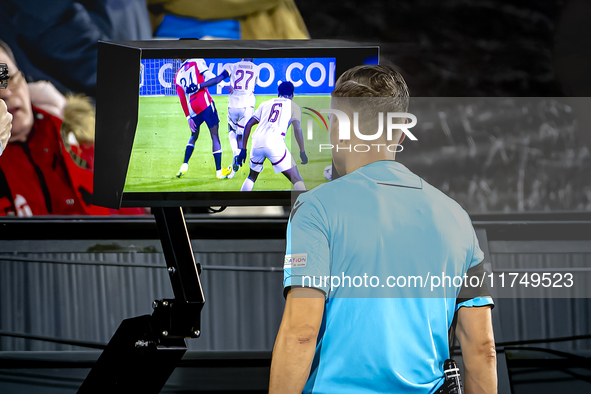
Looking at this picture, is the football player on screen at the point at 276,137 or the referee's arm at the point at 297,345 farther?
the football player on screen at the point at 276,137

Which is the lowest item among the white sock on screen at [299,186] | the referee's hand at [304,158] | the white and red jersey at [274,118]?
the white sock on screen at [299,186]

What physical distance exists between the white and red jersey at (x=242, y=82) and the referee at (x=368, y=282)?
1.70ft

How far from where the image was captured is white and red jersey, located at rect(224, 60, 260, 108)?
50.3 inches

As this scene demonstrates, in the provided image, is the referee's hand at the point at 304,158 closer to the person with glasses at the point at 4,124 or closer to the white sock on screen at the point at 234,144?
the white sock on screen at the point at 234,144

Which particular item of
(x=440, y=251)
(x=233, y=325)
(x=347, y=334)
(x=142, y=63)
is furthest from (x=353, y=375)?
(x=233, y=325)

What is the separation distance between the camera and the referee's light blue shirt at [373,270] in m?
0.79

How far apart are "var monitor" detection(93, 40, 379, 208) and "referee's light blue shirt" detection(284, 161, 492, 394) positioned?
1.55ft

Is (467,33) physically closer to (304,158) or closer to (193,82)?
(304,158)

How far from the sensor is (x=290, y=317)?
79 centimetres

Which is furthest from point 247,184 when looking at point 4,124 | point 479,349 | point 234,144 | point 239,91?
point 4,124

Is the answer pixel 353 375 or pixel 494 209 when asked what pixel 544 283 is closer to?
pixel 494 209

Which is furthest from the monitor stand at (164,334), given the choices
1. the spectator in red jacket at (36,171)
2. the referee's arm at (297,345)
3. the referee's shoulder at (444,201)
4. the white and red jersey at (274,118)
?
the spectator in red jacket at (36,171)

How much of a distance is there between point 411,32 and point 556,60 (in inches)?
30.2

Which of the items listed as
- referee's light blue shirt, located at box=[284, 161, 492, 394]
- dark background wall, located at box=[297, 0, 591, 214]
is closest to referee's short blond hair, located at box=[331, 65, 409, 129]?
referee's light blue shirt, located at box=[284, 161, 492, 394]
